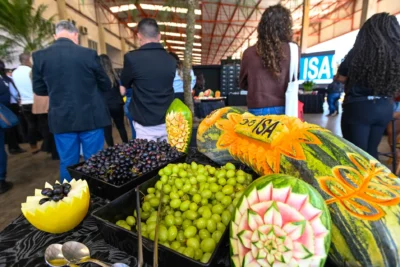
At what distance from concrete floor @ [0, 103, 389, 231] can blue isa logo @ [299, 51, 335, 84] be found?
442 cm

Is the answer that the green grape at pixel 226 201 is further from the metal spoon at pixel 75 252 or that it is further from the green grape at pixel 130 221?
the metal spoon at pixel 75 252

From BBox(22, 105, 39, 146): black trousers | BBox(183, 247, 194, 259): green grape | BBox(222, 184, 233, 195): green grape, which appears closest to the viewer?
BBox(183, 247, 194, 259): green grape

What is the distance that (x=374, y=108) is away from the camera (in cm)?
157

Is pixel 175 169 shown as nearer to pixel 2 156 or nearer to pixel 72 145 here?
pixel 72 145

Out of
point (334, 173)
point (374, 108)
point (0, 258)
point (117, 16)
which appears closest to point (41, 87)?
point (0, 258)

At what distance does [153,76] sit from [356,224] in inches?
63.9

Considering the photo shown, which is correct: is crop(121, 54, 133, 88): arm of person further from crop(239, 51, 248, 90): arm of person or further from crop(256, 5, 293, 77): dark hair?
crop(256, 5, 293, 77): dark hair

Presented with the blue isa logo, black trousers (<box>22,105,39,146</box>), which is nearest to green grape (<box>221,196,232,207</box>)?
black trousers (<box>22,105,39,146</box>)

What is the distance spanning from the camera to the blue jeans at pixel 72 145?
6.17 feet

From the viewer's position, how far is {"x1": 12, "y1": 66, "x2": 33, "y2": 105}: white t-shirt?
11.5 ft

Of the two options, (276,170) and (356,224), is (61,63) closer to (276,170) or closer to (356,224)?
(276,170)

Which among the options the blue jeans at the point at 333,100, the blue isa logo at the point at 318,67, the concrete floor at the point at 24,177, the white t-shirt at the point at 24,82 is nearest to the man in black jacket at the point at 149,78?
the concrete floor at the point at 24,177

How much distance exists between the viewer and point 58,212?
72cm

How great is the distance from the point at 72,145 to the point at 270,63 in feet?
5.59
